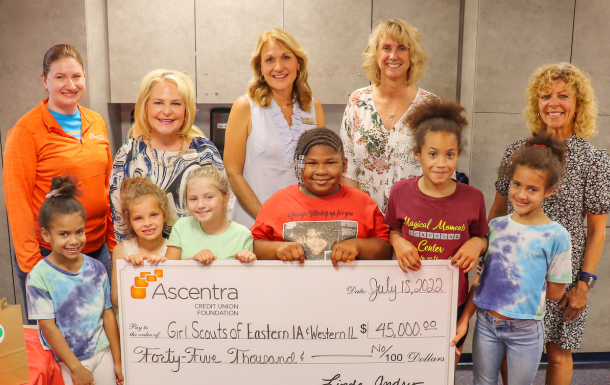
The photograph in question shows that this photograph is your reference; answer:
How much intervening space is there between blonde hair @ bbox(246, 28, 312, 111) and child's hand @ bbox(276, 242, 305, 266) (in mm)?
866

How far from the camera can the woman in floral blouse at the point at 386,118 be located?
6.39 ft

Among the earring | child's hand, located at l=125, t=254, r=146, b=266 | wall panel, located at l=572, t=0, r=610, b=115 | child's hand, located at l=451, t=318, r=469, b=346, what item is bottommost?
child's hand, located at l=451, t=318, r=469, b=346

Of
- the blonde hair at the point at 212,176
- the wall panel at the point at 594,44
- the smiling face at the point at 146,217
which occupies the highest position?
the wall panel at the point at 594,44

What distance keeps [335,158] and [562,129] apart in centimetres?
110

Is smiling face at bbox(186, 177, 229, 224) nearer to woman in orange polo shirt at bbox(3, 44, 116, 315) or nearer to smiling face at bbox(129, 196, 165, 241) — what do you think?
smiling face at bbox(129, 196, 165, 241)

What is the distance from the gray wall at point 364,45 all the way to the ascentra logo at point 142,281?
1.81 metres

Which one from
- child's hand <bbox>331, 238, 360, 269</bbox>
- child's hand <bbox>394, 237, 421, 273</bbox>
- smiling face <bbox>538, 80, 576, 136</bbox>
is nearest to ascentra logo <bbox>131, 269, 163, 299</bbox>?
child's hand <bbox>331, 238, 360, 269</bbox>

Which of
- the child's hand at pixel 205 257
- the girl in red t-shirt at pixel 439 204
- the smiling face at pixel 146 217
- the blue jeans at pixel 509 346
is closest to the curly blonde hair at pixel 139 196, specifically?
the smiling face at pixel 146 217

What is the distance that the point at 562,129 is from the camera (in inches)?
77.2

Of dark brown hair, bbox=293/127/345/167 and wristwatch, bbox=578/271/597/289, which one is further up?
dark brown hair, bbox=293/127/345/167

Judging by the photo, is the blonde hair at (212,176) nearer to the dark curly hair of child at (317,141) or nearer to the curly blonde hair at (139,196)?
the curly blonde hair at (139,196)

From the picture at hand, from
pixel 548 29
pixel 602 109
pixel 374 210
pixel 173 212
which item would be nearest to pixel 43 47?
pixel 173 212

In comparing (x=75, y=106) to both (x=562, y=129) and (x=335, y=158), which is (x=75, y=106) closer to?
(x=335, y=158)

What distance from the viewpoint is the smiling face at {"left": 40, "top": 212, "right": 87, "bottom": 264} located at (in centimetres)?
149
